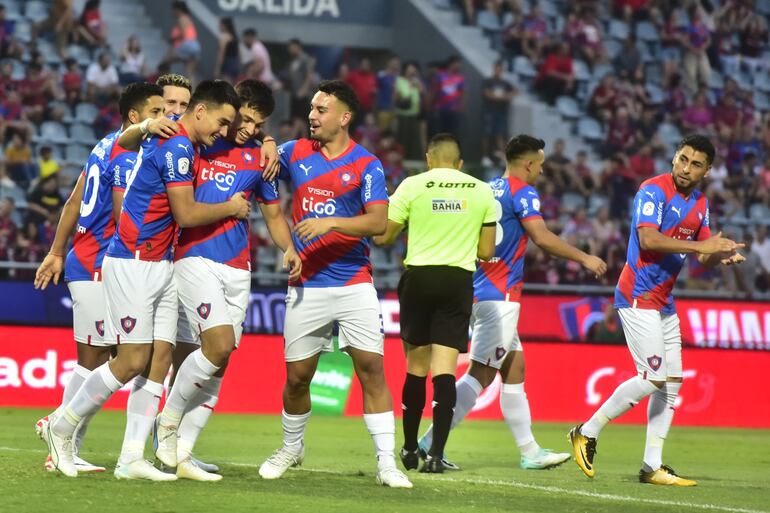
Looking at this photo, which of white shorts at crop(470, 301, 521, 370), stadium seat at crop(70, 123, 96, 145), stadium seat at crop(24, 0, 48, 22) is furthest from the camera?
stadium seat at crop(24, 0, 48, 22)

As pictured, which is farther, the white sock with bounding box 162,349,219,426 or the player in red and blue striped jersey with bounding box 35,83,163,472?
the player in red and blue striped jersey with bounding box 35,83,163,472

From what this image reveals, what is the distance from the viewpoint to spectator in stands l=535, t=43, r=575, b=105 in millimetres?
28516

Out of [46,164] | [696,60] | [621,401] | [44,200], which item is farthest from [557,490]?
[696,60]

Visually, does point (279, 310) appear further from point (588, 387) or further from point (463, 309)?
point (463, 309)

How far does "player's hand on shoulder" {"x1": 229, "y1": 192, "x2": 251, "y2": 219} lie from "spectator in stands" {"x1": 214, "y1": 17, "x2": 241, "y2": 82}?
16.3 meters

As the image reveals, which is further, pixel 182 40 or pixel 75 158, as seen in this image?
pixel 182 40

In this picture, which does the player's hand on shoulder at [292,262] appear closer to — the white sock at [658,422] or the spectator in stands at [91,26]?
the white sock at [658,422]

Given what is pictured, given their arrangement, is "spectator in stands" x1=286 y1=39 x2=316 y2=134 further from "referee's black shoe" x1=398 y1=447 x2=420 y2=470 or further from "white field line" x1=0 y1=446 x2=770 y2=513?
"referee's black shoe" x1=398 y1=447 x2=420 y2=470

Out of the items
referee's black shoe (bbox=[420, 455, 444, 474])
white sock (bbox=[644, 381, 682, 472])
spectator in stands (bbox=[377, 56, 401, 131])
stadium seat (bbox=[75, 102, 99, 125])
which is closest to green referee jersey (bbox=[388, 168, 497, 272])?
referee's black shoe (bbox=[420, 455, 444, 474])

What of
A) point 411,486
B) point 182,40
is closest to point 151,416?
point 411,486

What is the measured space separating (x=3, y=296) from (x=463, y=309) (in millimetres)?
9481

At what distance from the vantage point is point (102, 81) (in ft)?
76.0

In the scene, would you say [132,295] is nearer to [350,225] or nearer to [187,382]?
[187,382]

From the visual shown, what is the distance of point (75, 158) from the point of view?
2242 centimetres
